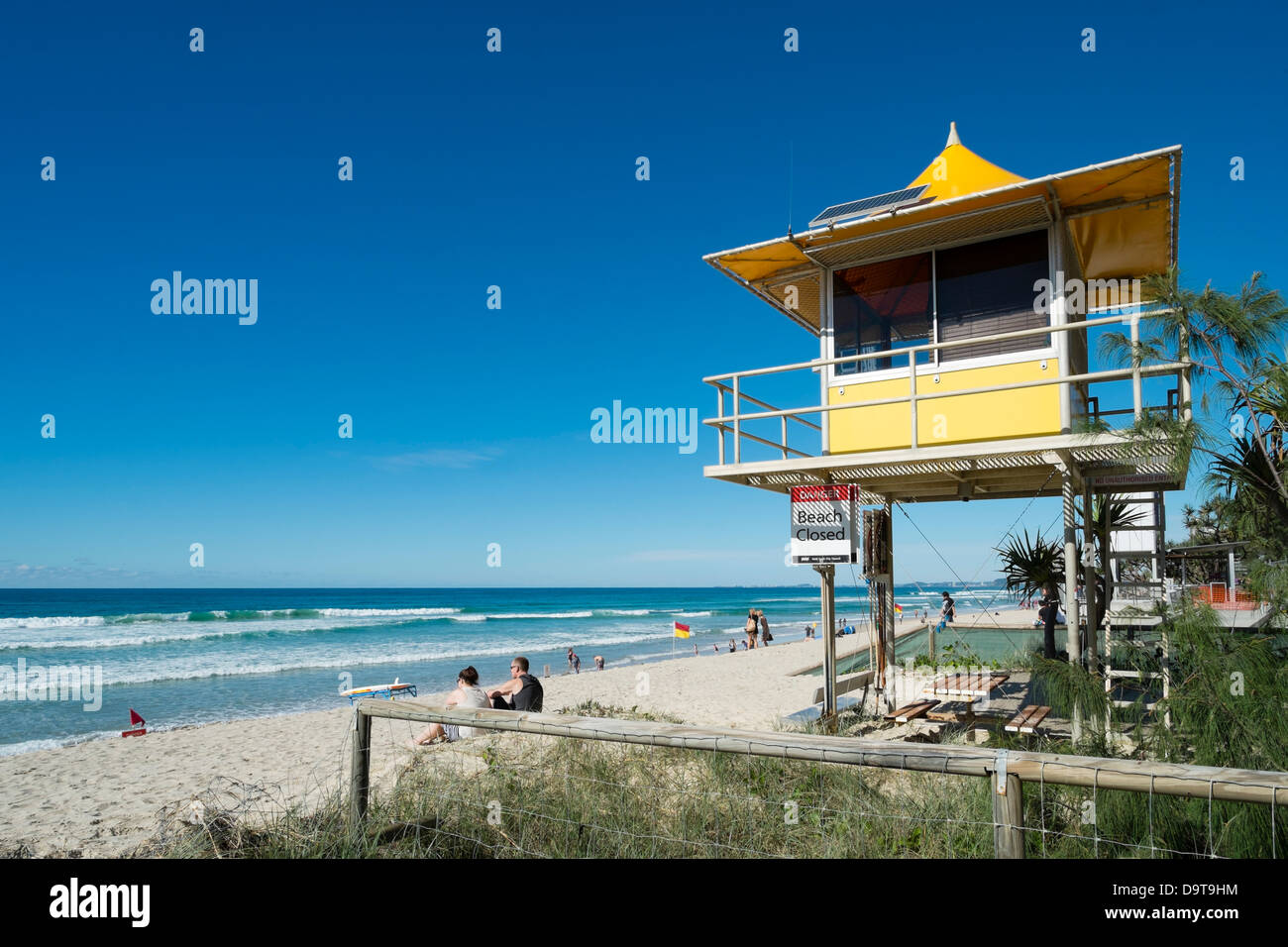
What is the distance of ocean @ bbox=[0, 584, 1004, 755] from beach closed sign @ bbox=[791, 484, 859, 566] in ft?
5.58

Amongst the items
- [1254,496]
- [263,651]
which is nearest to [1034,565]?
[1254,496]

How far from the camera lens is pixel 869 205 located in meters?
9.62

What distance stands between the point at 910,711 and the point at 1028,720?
144 cm

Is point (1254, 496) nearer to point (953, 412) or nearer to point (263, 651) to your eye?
point (953, 412)

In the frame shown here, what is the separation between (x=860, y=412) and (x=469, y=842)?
6920mm

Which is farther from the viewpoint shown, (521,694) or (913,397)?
(521,694)

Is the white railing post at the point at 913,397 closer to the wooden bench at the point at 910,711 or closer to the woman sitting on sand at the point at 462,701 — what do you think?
the wooden bench at the point at 910,711

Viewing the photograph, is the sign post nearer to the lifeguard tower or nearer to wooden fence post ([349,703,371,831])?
the lifeguard tower

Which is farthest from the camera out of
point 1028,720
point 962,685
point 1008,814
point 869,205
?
point 962,685

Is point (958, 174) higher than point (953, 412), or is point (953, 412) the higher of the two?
point (958, 174)

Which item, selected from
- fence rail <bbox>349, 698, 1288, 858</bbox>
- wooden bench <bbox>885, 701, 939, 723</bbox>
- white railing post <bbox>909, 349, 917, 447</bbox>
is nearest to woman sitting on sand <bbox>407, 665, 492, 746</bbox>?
wooden bench <bbox>885, 701, 939, 723</bbox>

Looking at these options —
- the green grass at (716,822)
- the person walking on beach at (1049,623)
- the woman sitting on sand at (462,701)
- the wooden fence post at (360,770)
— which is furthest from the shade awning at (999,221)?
the wooden fence post at (360,770)

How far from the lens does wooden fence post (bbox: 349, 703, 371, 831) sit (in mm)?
4773
